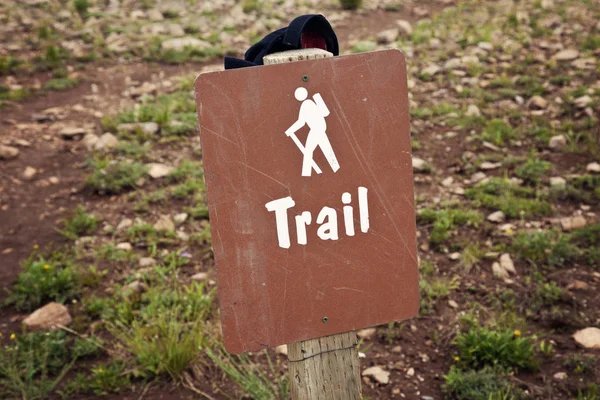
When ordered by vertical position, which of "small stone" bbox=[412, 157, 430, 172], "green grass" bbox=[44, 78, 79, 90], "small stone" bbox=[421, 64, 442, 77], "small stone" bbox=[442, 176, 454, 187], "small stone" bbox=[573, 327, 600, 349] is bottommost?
"small stone" bbox=[573, 327, 600, 349]

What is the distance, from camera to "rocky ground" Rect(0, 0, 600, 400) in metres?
3.06

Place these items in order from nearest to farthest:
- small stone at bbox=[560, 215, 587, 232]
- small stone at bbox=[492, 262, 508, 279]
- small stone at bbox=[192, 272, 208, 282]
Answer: small stone at bbox=[492, 262, 508, 279], small stone at bbox=[192, 272, 208, 282], small stone at bbox=[560, 215, 587, 232]

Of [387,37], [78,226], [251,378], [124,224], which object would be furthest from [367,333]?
[387,37]

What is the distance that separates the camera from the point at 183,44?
7453 mm

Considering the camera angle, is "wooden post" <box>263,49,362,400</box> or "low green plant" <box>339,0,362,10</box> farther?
"low green plant" <box>339,0,362,10</box>

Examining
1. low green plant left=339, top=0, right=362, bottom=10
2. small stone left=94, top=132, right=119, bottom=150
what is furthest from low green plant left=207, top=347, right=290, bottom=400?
low green plant left=339, top=0, right=362, bottom=10

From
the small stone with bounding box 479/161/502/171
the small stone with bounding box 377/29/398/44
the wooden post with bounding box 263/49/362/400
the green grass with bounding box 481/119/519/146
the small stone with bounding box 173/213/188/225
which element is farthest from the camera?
the small stone with bounding box 377/29/398/44

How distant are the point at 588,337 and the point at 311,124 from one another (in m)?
2.39

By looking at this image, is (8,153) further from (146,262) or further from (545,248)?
(545,248)

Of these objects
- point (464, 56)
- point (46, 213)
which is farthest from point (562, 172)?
point (46, 213)

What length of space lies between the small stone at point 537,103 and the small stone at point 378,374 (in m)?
3.62

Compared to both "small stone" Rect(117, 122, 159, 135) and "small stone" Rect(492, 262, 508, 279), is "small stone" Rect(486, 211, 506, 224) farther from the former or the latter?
"small stone" Rect(117, 122, 159, 135)

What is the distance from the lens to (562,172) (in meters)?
4.68

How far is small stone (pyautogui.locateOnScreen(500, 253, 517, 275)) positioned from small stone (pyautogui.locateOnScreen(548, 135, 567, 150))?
161 cm
